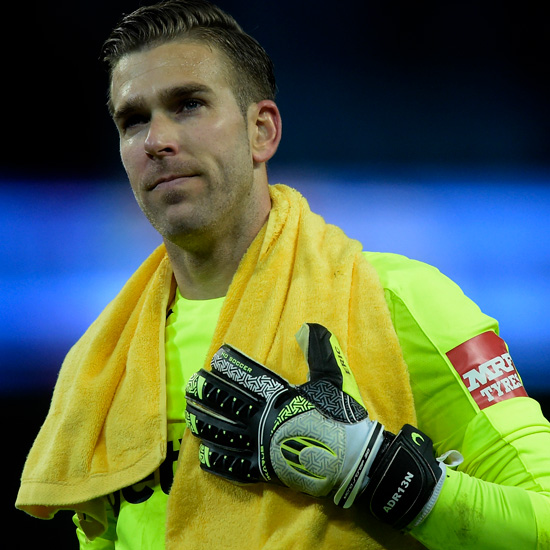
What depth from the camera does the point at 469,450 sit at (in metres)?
0.90

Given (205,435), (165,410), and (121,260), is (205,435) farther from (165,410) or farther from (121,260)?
(121,260)

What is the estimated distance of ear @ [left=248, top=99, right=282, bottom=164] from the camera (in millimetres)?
1210

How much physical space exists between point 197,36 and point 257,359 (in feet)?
1.91

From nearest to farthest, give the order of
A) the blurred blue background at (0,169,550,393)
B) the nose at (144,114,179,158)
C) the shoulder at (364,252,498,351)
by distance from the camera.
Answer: the shoulder at (364,252,498,351)
the nose at (144,114,179,158)
the blurred blue background at (0,169,550,393)

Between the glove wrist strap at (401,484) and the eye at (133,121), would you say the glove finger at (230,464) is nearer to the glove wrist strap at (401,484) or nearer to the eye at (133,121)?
the glove wrist strap at (401,484)

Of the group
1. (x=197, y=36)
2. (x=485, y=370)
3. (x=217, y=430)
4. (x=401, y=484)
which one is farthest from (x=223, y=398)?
(x=197, y=36)

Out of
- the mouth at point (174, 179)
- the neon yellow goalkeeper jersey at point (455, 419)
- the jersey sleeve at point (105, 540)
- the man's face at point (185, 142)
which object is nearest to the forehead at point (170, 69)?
the man's face at point (185, 142)

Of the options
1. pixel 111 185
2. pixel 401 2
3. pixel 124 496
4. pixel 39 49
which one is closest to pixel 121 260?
pixel 111 185

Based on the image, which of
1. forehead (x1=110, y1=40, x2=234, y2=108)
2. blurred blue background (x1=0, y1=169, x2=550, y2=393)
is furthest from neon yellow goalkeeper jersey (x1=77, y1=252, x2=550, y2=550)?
blurred blue background (x1=0, y1=169, x2=550, y2=393)

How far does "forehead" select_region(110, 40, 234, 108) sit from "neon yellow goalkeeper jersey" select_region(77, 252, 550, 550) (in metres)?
0.37

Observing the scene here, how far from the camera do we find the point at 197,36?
3.91 feet

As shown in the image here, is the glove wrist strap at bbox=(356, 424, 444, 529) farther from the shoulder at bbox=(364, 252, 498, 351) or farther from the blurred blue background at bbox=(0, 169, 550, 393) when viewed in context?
the blurred blue background at bbox=(0, 169, 550, 393)

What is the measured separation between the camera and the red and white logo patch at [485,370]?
906 millimetres

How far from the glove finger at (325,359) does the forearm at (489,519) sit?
0.16 meters
